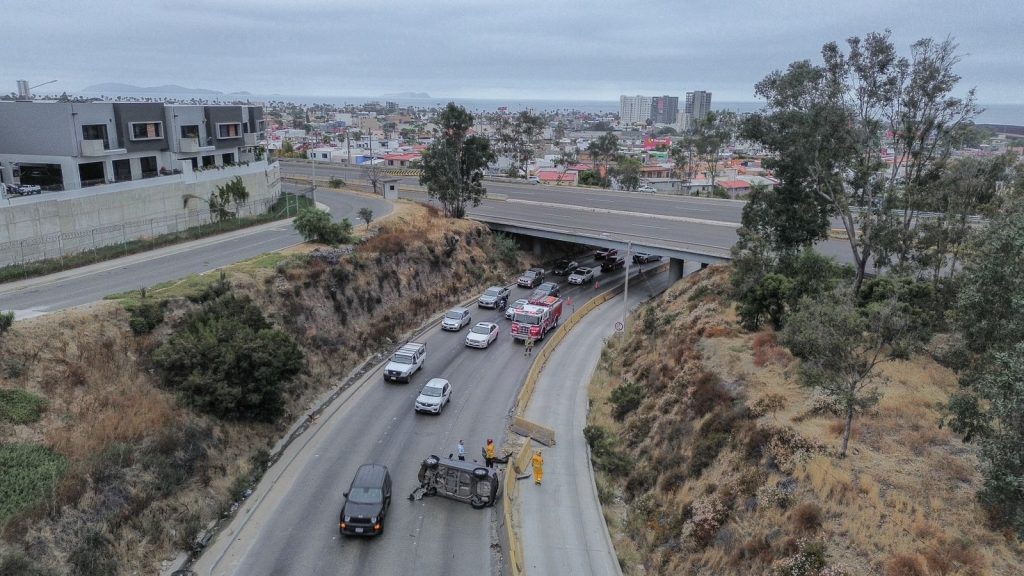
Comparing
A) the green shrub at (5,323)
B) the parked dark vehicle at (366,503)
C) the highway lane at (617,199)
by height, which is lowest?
the parked dark vehicle at (366,503)

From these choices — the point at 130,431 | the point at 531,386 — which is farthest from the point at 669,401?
the point at 130,431

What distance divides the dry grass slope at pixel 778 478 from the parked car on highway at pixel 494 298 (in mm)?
18327

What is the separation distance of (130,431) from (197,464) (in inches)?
117

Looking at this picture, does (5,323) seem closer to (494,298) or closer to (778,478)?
(778,478)

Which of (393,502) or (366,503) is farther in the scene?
(393,502)

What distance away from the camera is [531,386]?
37.9 m

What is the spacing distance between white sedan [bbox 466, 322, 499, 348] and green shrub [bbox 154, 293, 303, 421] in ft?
48.8

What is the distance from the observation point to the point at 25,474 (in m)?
21.5

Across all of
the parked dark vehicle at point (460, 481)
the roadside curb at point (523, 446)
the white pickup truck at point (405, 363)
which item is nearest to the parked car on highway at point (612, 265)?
the roadside curb at point (523, 446)

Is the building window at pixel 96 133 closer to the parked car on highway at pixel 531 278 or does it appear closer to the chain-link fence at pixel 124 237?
the chain-link fence at pixel 124 237

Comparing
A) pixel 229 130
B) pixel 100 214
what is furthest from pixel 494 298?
pixel 229 130

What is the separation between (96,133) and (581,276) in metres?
43.8

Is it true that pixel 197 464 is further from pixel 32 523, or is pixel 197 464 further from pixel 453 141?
pixel 453 141

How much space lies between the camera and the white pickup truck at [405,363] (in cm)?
3722
